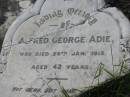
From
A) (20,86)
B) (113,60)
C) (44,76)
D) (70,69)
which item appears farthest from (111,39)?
(20,86)

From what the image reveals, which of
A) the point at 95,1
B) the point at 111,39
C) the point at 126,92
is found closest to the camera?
the point at 126,92

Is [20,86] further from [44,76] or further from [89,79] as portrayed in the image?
[89,79]

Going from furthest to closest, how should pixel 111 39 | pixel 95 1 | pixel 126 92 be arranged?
pixel 95 1
pixel 111 39
pixel 126 92

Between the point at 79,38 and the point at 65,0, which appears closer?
the point at 79,38

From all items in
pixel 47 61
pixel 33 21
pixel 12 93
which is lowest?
pixel 12 93

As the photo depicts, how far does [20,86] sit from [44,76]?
0.71 ft

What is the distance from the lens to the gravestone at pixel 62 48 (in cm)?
316

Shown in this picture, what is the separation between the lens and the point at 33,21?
3615mm

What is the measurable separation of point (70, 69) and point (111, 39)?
1.33 feet

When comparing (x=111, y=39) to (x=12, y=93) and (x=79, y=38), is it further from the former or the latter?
(x=12, y=93)

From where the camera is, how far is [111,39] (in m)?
3.21

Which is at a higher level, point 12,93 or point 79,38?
point 79,38

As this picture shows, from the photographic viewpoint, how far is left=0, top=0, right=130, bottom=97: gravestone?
3156 millimetres

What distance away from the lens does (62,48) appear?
3389 millimetres
